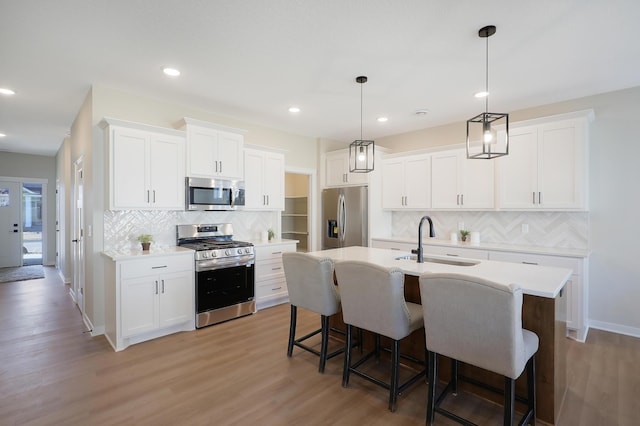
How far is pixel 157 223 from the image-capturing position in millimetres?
4000

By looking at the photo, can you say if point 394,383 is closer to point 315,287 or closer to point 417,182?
point 315,287

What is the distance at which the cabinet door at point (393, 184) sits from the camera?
5.29 metres

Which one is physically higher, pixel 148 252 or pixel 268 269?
pixel 148 252

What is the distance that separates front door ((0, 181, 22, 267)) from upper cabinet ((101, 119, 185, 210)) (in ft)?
21.0

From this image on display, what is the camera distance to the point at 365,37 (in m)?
2.55

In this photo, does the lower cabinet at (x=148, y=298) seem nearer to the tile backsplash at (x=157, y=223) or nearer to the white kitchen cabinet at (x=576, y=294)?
the tile backsplash at (x=157, y=223)

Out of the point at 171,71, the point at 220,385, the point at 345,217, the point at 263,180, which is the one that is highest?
the point at 171,71

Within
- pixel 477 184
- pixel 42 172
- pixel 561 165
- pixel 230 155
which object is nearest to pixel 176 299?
pixel 230 155

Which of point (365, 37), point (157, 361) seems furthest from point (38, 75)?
point (365, 37)

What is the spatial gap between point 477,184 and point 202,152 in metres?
3.74

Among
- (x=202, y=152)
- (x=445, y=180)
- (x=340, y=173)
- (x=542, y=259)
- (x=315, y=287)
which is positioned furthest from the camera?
(x=340, y=173)

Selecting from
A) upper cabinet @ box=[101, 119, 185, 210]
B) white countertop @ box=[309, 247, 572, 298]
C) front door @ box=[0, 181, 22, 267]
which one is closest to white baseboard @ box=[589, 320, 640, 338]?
white countertop @ box=[309, 247, 572, 298]

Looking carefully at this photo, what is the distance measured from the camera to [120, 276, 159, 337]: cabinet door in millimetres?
3207

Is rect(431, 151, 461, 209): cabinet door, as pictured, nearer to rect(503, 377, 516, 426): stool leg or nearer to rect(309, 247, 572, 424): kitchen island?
rect(309, 247, 572, 424): kitchen island
